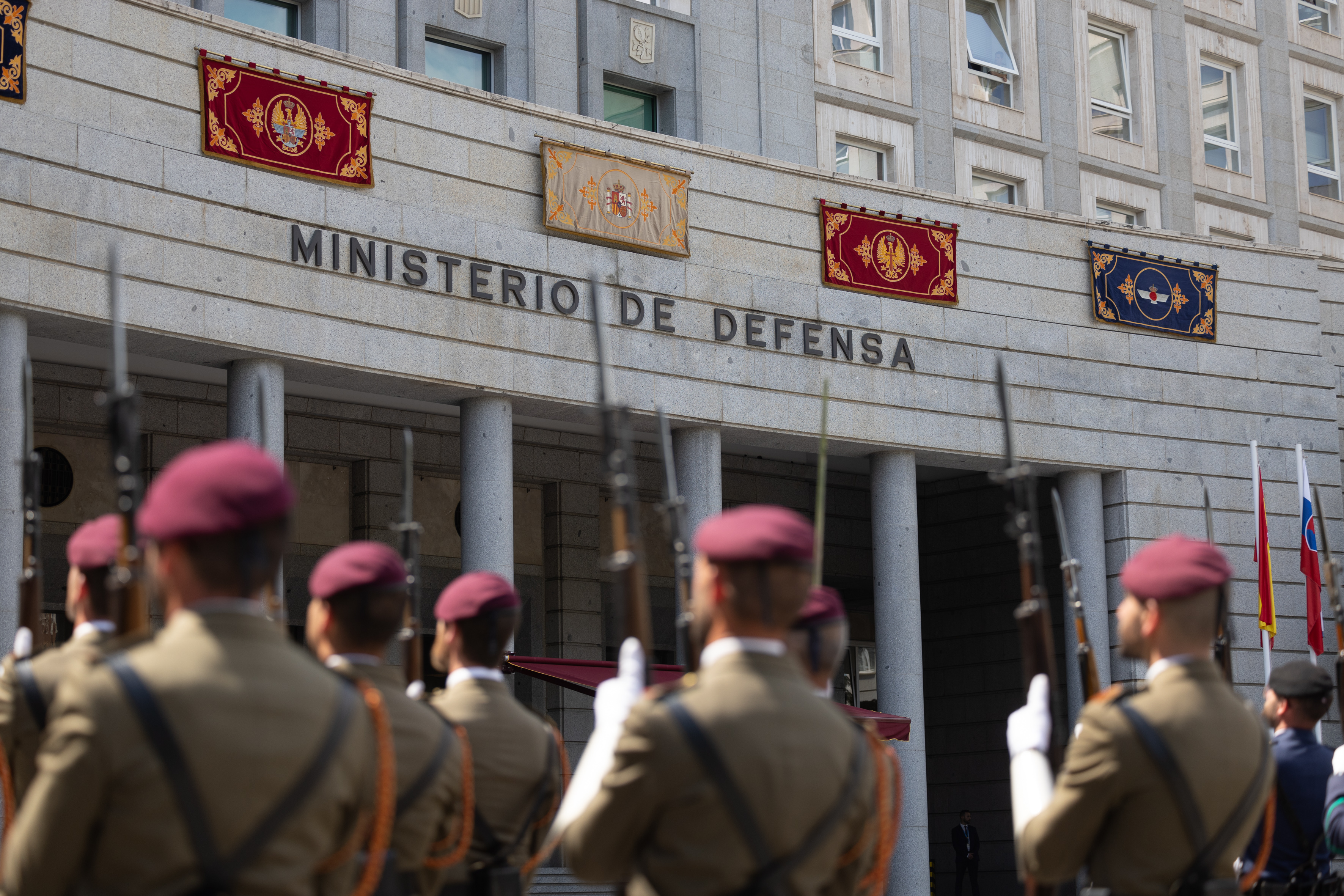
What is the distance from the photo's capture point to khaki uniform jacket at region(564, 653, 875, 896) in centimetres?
394

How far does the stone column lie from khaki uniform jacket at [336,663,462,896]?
10868 millimetres

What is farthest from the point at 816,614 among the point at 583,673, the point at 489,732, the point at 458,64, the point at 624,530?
the point at 458,64

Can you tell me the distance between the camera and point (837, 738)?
13.7 feet

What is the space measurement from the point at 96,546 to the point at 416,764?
1.21 meters

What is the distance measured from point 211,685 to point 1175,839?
8.88ft

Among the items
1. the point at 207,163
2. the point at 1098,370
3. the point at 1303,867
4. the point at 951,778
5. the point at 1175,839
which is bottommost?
the point at 951,778

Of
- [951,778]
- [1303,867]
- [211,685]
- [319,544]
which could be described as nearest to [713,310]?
[319,544]

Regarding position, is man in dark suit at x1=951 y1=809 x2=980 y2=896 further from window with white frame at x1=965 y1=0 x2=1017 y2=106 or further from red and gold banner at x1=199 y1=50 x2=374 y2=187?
red and gold banner at x1=199 y1=50 x2=374 y2=187

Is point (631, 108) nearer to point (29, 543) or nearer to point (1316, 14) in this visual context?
point (1316, 14)

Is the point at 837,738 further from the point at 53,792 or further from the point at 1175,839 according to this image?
the point at 53,792

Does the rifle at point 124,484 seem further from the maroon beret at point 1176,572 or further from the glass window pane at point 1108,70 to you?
the glass window pane at point 1108,70

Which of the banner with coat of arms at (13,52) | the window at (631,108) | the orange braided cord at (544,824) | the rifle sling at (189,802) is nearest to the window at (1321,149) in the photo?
the window at (631,108)

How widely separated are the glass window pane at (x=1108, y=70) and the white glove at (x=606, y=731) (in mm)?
22167

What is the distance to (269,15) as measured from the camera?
61.6ft
